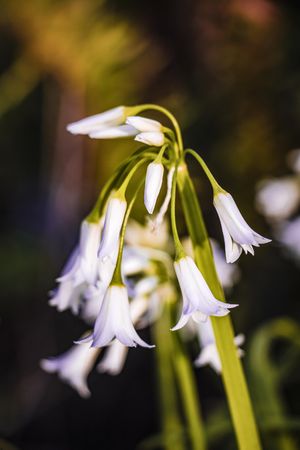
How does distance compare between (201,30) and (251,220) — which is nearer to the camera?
(251,220)

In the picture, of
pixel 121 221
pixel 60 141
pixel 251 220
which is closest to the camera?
pixel 121 221

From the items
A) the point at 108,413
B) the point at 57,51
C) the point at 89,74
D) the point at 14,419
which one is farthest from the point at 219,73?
the point at 14,419

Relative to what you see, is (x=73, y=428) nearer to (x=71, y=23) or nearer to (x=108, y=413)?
(x=108, y=413)

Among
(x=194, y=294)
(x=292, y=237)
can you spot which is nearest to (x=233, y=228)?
(x=194, y=294)

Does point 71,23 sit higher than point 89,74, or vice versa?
point 71,23

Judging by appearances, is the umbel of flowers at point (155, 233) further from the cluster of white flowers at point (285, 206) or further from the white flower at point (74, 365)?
the cluster of white flowers at point (285, 206)

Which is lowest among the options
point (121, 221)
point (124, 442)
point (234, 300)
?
point (124, 442)

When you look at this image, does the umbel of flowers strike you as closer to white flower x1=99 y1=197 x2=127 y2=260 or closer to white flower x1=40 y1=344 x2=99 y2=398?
white flower x1=99 y1=197 x2=127 y2=260
